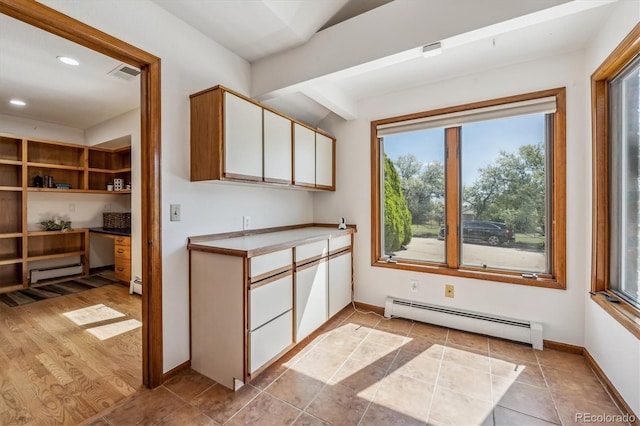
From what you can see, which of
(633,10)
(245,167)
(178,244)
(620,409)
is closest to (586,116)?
(633,10)

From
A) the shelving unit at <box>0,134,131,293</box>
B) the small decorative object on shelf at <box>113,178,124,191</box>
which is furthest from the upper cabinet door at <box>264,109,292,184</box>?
the small decorative object on shelf at <box>113,178,124,191</box>

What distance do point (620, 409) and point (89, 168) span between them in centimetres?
656

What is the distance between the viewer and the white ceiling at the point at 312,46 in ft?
5.81

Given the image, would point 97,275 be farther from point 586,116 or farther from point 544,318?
point 586,116

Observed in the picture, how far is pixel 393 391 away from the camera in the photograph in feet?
5.78

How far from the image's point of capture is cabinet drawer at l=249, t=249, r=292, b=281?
70.5 inches

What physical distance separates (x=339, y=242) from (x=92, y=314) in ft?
9.07

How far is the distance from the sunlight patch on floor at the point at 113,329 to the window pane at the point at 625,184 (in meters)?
3.88

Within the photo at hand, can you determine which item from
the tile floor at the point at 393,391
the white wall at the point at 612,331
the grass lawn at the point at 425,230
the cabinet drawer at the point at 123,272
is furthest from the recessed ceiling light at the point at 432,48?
the cabinet drawer at the point at 123,272

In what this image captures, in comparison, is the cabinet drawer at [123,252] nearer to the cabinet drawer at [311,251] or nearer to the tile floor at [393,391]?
the tile floor at [393,391]

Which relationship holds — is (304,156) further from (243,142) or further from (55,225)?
(55,225)

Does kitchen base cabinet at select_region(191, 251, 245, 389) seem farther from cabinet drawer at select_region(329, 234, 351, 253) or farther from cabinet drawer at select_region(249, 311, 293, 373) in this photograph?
cabinet drawer at select_region(329, 234, 351, 253)

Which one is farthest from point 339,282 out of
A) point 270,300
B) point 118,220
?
point 118,220

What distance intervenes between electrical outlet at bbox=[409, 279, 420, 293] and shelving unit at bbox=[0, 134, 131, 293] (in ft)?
14.7
